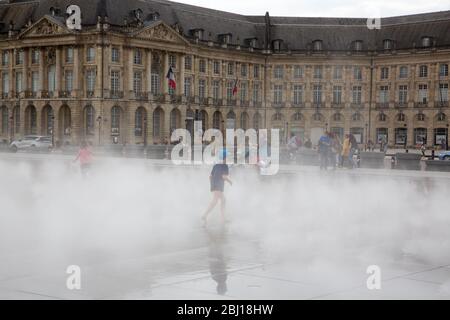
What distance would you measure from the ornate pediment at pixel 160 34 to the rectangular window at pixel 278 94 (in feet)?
56.8

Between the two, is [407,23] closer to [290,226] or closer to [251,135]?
[251,135]

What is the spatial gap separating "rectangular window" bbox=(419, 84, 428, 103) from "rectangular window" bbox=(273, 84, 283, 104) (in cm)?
1590

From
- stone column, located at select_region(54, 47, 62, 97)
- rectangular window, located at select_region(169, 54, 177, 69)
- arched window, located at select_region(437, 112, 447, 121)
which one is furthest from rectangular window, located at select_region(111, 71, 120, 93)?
arched window, located at select_region(437, 112, 447, 121)

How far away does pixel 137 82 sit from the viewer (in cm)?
8525

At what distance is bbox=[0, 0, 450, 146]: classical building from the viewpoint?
83.1m

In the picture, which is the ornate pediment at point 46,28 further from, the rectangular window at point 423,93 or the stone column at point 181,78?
the rectangular window at point 423,93

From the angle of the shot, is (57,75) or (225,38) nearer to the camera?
(57,75)

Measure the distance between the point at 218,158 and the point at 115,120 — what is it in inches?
2587

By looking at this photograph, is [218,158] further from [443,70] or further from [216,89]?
[443,70]

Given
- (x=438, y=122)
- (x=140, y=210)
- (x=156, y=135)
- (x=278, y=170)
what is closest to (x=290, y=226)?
(x=140, y=210)

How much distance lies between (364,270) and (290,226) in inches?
217

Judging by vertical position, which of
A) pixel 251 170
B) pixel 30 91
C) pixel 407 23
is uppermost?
pixel 407 23

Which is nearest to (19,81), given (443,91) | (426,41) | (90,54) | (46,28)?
(46,28)

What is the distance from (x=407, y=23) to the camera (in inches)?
3836
